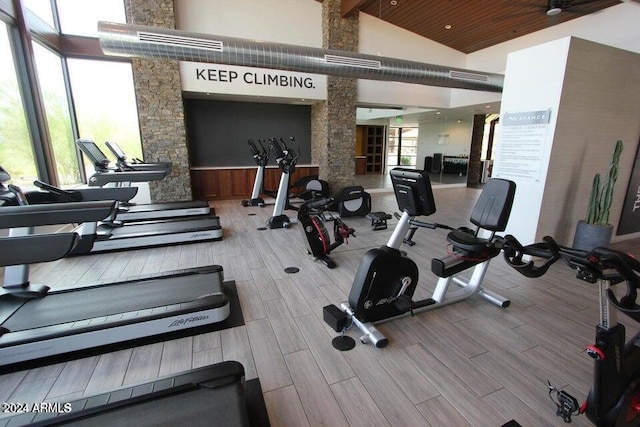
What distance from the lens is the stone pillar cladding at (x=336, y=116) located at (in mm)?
7191

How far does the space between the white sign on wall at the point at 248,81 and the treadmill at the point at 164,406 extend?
6.37 metres

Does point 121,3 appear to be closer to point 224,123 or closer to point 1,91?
point 224,123

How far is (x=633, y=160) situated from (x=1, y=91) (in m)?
8.60

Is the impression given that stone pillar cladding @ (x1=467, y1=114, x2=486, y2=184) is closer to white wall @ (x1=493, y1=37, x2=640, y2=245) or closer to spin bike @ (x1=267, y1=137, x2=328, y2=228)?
white wall @ (x1=493, y1=37, x2=640, y2=245)

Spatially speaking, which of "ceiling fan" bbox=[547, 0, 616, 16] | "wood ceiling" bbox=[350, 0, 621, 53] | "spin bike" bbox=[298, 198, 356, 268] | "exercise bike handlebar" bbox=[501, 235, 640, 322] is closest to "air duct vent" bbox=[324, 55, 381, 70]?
"wood ceiling" bbox=[350, 0, 621, 53]

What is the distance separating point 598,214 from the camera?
12.2 ft

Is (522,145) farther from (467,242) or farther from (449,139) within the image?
(449,139)

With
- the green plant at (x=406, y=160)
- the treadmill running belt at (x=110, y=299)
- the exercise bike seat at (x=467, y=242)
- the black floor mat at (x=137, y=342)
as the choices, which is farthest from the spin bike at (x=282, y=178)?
the green plant at (x=406, y=160)

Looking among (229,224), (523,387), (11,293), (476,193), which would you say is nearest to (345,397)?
(523,387)

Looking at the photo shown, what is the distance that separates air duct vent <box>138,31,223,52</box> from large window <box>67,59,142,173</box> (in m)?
2.57

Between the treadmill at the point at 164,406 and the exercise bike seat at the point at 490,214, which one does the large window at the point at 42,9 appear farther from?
the exercise bike seat at the point at 490,214

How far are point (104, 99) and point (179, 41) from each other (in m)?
3.14

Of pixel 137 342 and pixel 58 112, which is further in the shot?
pixel 58 112

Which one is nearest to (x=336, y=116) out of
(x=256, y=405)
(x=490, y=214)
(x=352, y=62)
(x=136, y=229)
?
(x=352, y=62)
